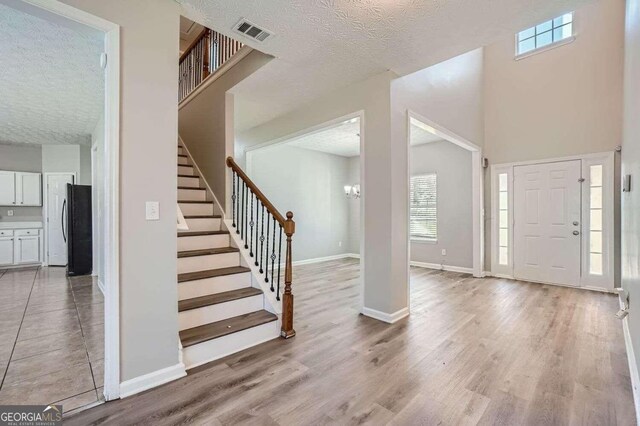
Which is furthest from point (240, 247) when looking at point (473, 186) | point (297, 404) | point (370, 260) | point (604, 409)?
point (473, 186)

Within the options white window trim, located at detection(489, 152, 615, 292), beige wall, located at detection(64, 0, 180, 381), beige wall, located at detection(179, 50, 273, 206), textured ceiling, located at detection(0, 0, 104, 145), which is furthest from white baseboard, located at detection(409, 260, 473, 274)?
textured ceiling, located at detection(0, 0, 104, 145)

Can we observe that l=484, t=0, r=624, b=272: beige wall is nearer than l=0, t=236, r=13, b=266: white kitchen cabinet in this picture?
Yes

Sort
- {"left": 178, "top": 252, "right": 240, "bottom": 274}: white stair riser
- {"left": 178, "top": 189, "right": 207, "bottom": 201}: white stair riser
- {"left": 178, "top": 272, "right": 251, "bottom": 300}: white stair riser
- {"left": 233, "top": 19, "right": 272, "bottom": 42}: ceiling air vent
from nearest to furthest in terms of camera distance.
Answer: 1. {"left": 233, "top": 19, "right": 272, "bottom": 42}: ceiling air vent
2. {"left": 178, "top": 272, "right": 251, "bottom": 300}: white stair riser
3. {"left": 178, "top": 252, "right": 240, "bottom": 274}: white stair riser
4. {"left": 178, "top": 189, "right": 207, "bottom": 201}: white stair riser

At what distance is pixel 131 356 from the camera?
6.28 feet

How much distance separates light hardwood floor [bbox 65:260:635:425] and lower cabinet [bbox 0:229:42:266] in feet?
22.1

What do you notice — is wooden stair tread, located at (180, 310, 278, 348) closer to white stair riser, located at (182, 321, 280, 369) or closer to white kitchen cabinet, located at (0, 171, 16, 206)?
white stair riser, located at (182, 321, 280, 369)

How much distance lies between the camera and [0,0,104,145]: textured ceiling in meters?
2.30

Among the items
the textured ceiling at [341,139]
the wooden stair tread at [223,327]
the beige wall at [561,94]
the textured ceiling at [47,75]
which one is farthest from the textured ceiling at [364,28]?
the beige wall at [561,94]

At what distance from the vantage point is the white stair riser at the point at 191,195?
4004 millimetres

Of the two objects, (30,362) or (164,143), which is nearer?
(164,143)

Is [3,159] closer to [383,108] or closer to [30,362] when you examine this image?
[30,362]

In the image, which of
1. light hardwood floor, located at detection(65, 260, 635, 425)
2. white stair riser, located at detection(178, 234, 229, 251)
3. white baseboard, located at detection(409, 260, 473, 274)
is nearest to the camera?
light hardwood floor, located at detection(65, 260, 635, 425)

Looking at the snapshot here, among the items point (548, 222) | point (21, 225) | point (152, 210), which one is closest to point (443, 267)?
point (548, 222)

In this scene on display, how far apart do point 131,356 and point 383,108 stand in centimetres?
322
